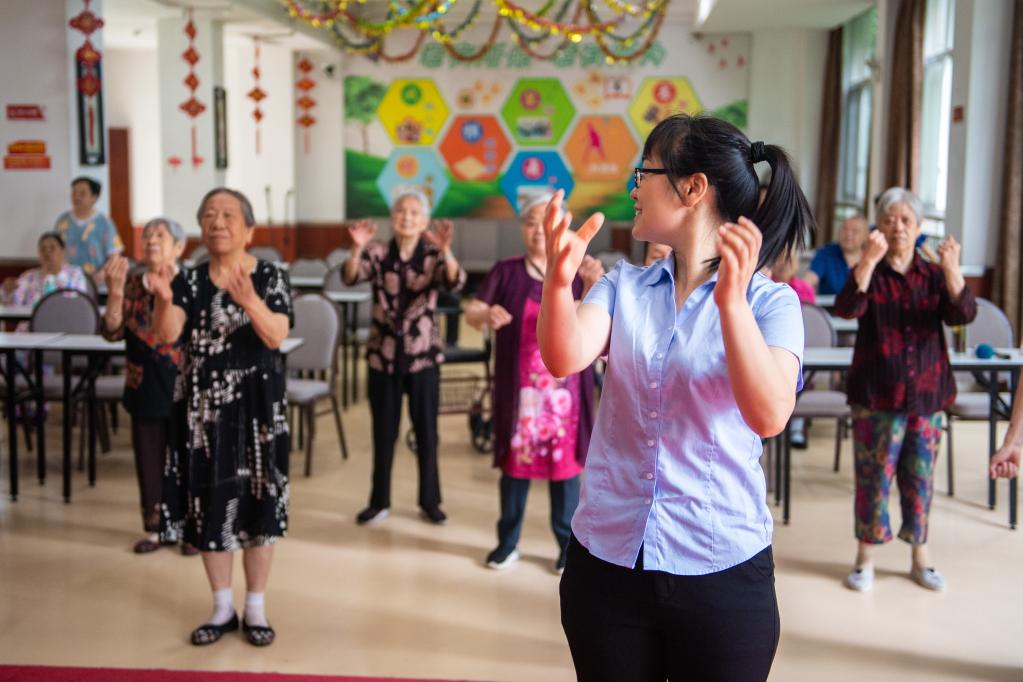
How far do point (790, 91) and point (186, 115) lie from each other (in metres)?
7.75

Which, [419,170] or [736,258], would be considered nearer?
[736,258]

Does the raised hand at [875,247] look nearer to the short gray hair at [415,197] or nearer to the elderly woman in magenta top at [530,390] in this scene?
the elderly woman in magenta top at [530,390]

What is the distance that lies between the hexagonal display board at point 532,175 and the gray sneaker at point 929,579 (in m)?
11.3

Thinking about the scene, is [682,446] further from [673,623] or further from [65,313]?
[65,313]

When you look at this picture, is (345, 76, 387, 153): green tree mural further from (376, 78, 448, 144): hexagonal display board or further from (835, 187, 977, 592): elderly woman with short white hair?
(835, 187, 977, 592): elderly woman with short white hair

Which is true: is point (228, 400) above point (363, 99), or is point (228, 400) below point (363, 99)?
below

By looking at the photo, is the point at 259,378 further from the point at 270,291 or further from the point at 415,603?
the point at 415,603

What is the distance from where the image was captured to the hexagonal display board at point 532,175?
1530 centimetres

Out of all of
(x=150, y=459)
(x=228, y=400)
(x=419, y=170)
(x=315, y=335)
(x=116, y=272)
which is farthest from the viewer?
(x=419, y=170)

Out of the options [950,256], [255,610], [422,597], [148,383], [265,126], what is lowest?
[422,597]

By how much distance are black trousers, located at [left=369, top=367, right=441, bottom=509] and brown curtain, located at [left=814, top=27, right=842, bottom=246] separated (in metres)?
8.96

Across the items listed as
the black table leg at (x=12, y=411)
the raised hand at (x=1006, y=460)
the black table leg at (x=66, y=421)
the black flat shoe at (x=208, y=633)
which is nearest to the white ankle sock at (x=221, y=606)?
the black flat shoe at (x=208, y=633)

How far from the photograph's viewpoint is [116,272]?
3949mm

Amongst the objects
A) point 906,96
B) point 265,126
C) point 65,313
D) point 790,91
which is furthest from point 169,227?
point 790,91
